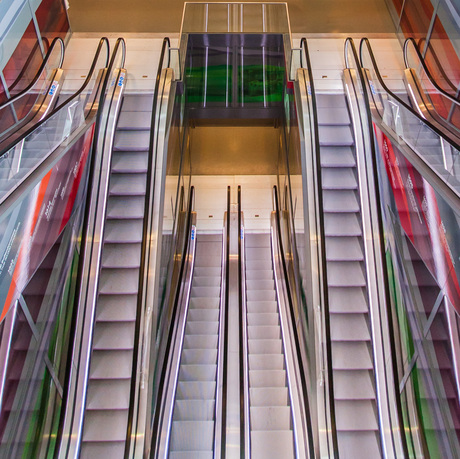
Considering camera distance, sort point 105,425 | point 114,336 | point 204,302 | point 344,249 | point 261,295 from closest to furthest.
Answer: point 105,425 → point 114,336 → point 344,249 → point 204,302 → point 261,295

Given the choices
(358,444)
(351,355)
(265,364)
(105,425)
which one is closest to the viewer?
(358,444)

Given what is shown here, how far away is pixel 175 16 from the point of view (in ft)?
34.0

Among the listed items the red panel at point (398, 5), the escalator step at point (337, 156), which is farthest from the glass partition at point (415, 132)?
the red panel at point (398, 5)

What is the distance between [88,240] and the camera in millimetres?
5414

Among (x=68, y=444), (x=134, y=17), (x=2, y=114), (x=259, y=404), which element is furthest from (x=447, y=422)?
(x=134, y=17)

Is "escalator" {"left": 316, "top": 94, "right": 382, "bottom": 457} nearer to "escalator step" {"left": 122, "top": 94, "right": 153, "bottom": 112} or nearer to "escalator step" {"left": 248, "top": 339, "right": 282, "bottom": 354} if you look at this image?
"escalator step" {"left": 248, "top": 339, "right": 282, "bottom": 354}

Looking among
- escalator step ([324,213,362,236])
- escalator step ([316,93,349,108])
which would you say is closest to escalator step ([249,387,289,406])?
escalator step ([324,213,362,236])

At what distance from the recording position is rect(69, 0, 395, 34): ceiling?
32.8ft

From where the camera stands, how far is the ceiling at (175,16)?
1001 cm

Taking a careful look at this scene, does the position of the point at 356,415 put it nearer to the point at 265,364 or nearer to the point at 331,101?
the point at 265,364

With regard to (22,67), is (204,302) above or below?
below

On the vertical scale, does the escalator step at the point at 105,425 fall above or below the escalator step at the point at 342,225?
below

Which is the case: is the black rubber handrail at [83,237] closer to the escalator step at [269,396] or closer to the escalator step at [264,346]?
the escalator step at [269,396]

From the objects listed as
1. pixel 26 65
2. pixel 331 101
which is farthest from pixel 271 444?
pixel 26 65
